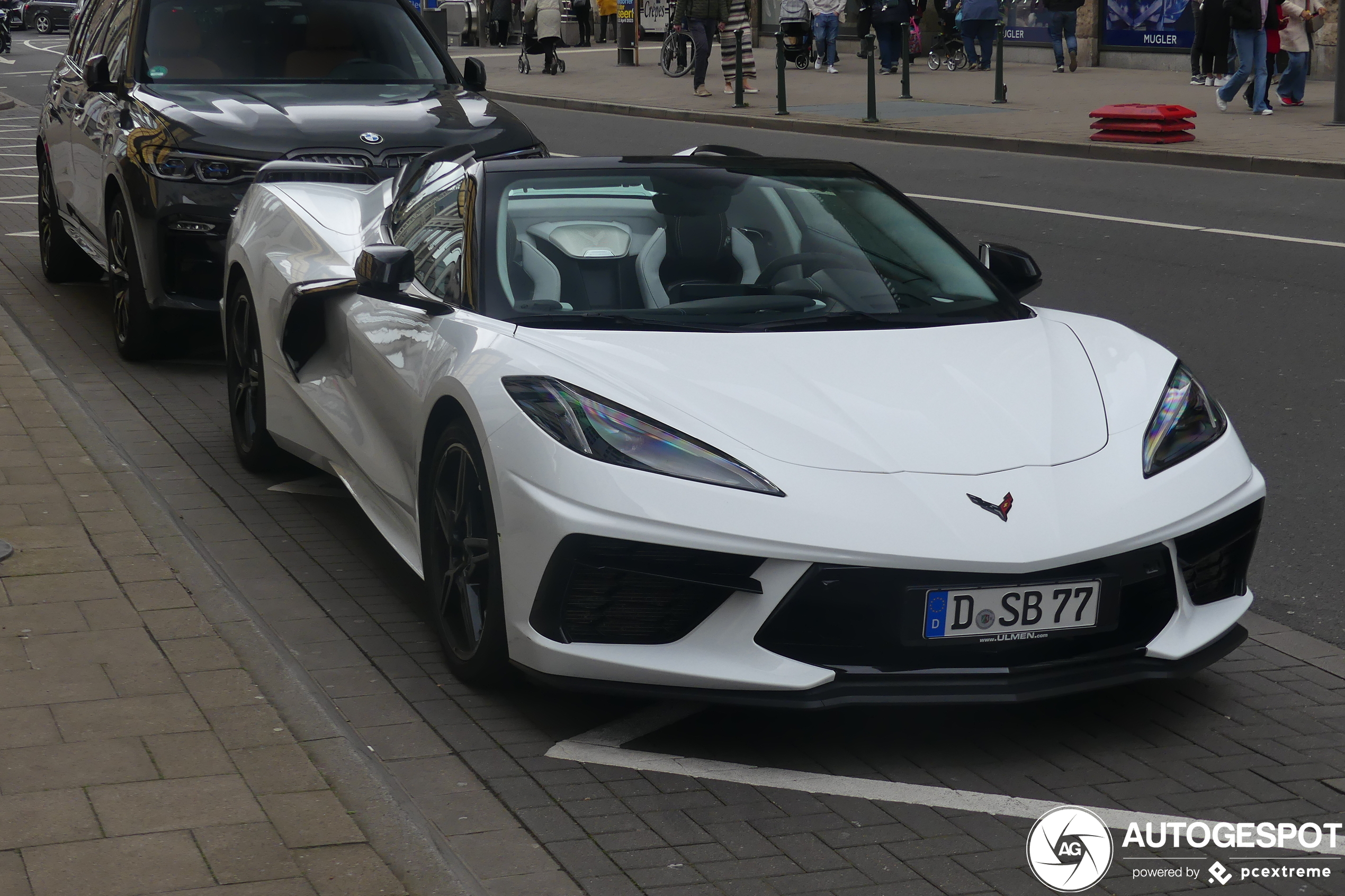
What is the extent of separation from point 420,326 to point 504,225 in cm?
39

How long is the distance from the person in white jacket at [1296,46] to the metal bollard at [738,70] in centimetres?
740

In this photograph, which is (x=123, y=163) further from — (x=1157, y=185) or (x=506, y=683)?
(x=1157, y=185)

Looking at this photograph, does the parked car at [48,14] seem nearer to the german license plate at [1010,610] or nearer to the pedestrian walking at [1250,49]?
the pedestrian walking at [1250,49]

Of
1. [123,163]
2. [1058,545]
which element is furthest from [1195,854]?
[123,163]

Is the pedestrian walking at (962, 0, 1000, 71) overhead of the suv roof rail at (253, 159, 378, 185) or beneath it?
overhead

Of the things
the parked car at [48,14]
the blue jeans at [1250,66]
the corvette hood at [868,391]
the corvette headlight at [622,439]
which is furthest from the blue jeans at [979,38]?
the parked car at [48,14]

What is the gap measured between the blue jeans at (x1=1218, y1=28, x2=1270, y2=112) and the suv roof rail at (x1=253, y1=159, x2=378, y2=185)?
1567 cm

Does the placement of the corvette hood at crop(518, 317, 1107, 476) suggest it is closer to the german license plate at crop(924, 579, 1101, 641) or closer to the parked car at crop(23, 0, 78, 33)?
the german license plate at crop(924, 579, 1101, 641)

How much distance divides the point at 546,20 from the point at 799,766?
3088cm

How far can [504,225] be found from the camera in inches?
198

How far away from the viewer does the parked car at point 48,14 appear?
56.8 meters

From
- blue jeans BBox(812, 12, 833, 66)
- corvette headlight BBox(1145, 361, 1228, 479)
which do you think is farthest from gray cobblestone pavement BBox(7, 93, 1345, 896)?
blue jeans BBox(812, 12, 833, 66)

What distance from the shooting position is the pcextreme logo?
136 inches

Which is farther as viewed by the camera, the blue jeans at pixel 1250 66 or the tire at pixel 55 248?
the blue jeans at pixel 1250 66
